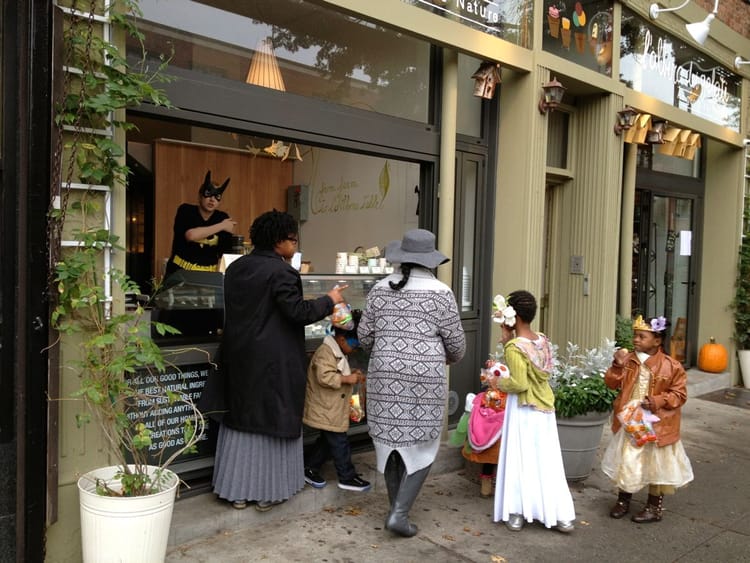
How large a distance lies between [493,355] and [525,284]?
65 centimetres

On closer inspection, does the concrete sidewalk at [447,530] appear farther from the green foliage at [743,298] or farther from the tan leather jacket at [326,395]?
the green foliage at [743,298]

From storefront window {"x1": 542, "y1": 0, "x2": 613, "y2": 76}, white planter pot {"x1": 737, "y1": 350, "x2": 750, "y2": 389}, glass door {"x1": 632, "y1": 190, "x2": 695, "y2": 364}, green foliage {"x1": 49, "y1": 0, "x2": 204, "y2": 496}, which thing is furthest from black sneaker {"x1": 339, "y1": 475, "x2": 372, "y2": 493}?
white planter pot {"x1": 737, "y1": 350, "x2": 750, "y2": 389}

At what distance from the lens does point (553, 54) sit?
232 inches

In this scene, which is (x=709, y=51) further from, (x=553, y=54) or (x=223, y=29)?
(x=223, y=29)

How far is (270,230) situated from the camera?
12.5 feet

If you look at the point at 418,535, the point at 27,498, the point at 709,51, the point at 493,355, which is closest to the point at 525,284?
the point at 493,355

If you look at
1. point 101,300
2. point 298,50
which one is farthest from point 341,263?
point 101,300

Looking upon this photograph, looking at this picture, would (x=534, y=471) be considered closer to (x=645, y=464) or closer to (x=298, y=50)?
(x=645, y=464)

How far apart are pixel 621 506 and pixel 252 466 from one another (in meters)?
2.35

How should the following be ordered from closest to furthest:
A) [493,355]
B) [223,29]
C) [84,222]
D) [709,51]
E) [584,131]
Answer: [84,222], [223,29], [493,355], [584,131], [709,51]

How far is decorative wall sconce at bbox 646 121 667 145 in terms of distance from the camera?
6.95 meters

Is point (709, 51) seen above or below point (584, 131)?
above

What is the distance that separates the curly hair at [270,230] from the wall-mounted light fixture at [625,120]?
3.88 metres

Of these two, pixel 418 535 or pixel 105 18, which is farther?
pixel 418 535
